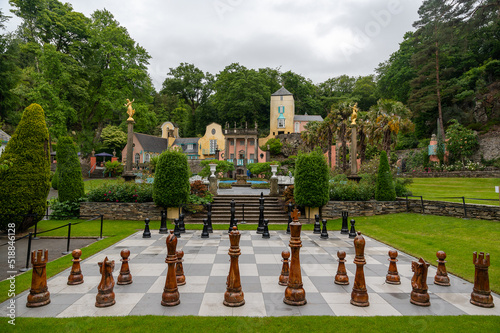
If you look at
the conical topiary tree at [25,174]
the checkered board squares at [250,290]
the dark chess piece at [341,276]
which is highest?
the conical topiary tree at [25,174]

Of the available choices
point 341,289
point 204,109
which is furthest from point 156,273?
point 204,109

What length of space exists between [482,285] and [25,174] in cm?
1294

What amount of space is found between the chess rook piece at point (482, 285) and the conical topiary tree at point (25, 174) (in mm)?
12326

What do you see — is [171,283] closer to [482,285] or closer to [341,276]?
[341,276]

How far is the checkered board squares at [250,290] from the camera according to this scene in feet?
13.0

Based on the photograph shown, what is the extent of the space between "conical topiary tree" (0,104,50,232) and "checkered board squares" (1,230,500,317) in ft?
14.6

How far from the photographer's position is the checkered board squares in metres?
3.97

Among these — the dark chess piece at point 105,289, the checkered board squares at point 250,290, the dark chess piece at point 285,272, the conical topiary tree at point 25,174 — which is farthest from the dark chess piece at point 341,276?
the conical topiary tree at point 25,174

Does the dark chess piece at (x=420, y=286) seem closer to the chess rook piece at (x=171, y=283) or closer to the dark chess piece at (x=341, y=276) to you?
the dark chess piece at (x=341, y=276)

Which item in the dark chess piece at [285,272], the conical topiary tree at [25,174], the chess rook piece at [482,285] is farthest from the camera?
the conical topiary tree at [25,174]

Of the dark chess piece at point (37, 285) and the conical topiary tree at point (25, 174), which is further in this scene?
the conical topiary tree at point (25, 174)

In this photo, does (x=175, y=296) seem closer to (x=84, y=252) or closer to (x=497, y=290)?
(x=84, y=252)

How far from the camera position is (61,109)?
26.9 m

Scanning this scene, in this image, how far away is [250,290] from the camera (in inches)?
187
